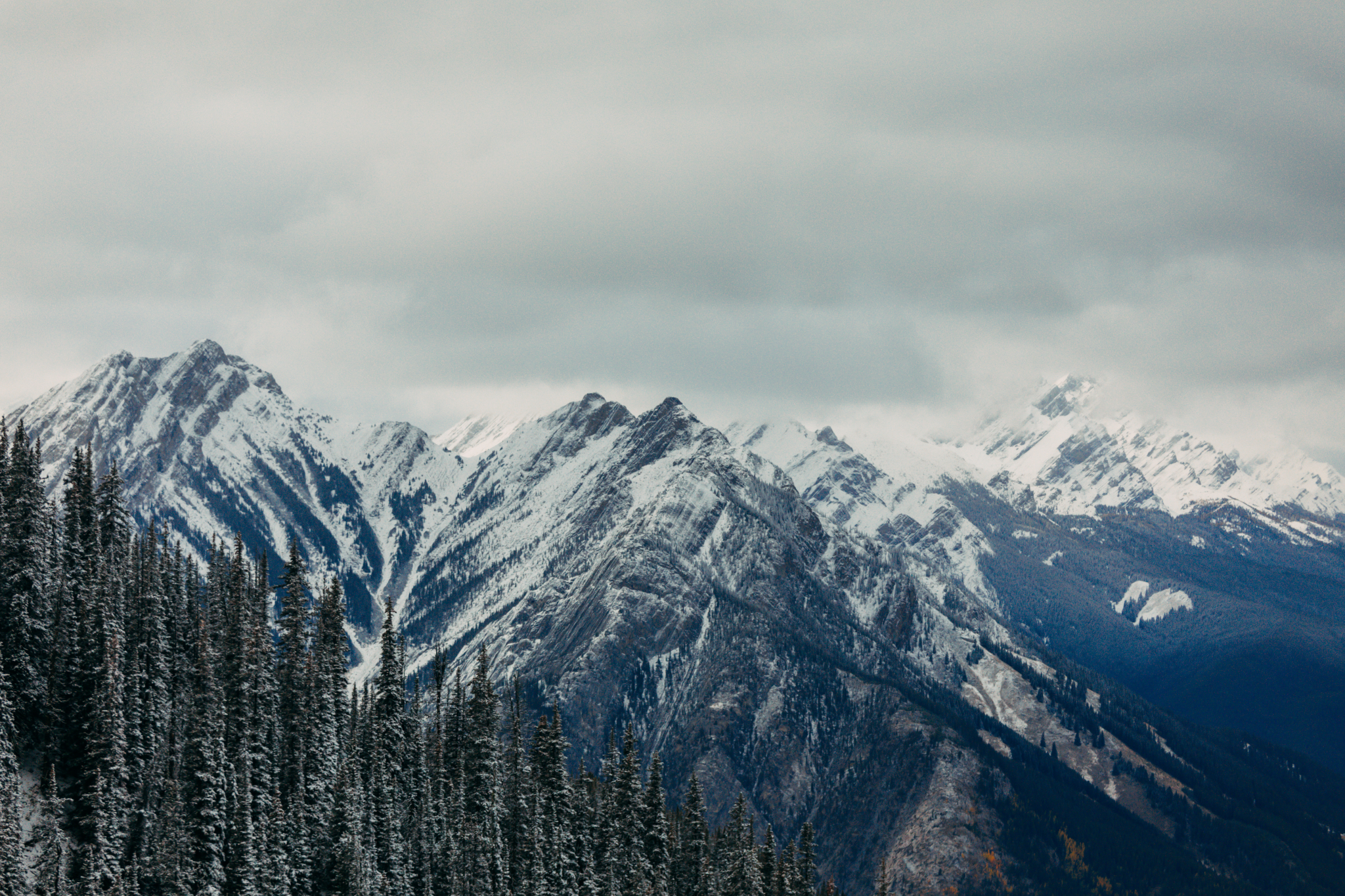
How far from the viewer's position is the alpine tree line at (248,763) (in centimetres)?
10781

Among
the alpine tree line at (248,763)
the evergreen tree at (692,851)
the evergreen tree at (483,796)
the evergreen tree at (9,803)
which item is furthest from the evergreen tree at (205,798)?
the evergreen tree at (692,851)

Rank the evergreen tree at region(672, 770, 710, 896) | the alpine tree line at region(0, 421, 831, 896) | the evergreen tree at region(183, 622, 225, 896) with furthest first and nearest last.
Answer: the evergreen tree at region(672, 770, 710, 896) → the alpine tree line at region(0, 421, 831, 896) → the evergreen tree at region(183, 622, 225, 896)

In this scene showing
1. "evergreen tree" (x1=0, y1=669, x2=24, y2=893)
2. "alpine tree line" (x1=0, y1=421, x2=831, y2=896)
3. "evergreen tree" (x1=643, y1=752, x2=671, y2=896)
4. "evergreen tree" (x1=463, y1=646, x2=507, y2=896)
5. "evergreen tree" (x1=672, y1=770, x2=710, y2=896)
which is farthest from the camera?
"evergreen tree" (x1=672, y1=770, x2=710, y2=896)

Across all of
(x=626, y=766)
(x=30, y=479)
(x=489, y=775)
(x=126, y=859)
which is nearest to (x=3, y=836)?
(x=126, y=859)

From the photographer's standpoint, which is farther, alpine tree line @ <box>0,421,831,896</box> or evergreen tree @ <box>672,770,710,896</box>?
evergreen tree @ <box>672,770,710,896</box>

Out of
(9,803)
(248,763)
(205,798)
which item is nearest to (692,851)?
(248,763)

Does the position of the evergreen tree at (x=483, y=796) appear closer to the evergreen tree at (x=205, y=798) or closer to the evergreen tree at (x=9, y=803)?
the evergreen tree at (x=205, y=798)

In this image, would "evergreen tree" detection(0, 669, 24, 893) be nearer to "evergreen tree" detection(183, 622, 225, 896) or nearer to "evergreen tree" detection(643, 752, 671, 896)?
"evergreen tree" detection(183, 622, 225, 896)

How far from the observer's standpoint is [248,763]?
117812 mm

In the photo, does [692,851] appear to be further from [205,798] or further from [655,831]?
[205,798]

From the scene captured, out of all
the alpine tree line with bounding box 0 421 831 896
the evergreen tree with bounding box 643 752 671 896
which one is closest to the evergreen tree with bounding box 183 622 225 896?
the alpine tree line with bounding box 0 421 831 896

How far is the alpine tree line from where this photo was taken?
10781 cm

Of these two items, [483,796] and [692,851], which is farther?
[692,851]

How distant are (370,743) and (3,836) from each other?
48604 millimetres
